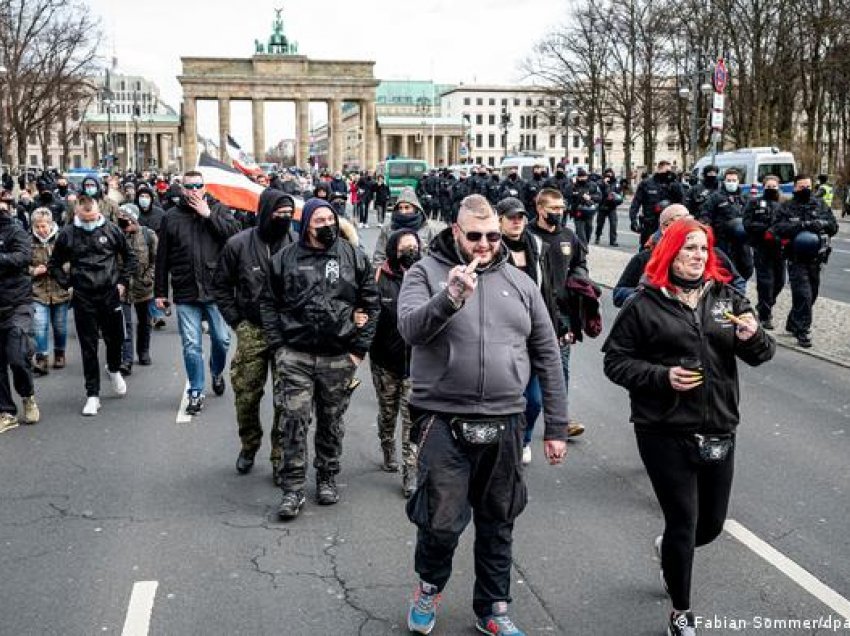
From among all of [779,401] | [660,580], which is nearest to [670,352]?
[660,580]

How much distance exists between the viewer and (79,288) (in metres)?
9.42

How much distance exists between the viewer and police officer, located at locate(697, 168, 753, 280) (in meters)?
13.3

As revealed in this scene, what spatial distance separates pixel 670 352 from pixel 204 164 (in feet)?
21.5

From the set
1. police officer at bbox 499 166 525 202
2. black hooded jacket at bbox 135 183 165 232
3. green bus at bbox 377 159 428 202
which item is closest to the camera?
black hooded jacket at bbox 135 183 165 232

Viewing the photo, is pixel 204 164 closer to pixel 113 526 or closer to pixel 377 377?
pixel 377 377

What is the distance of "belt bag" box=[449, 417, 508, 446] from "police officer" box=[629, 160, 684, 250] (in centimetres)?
1400

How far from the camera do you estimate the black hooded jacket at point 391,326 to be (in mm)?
6938

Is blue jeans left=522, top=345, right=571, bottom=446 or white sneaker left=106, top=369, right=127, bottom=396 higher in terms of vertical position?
blue jeans left=522, top=345, right=571, bottom=446

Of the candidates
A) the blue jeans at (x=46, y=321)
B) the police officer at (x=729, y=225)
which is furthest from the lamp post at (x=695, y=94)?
the blue jeans at (x=46, y=321)

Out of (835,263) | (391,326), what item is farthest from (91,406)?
(835,263)

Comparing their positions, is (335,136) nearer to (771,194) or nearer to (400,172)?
(400,172)

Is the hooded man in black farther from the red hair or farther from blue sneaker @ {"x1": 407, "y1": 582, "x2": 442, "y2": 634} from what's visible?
the red hair

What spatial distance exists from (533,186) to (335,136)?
278 feet

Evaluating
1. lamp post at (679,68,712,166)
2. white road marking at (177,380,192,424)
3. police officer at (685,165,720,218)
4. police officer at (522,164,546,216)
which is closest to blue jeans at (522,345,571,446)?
white road marking at (177,380,192,424)
